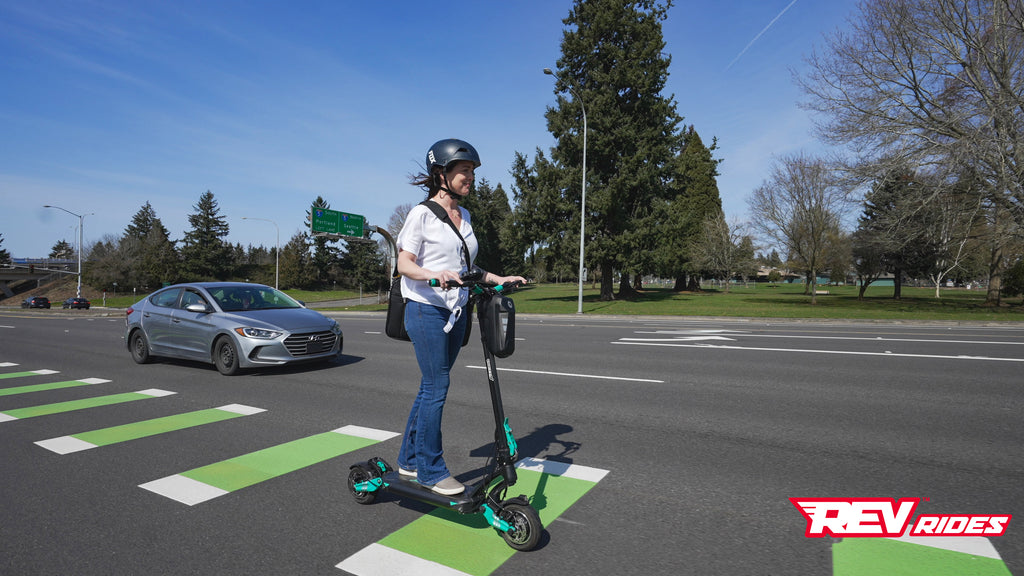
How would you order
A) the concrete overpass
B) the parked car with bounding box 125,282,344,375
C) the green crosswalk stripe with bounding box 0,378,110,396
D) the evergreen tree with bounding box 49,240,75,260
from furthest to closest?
1. the evergreen tree with bounding box 49,240,75,260
2. the concrete overpass
3. the parked car with bounding box 125,282,344,375
4. the green crosswalk stripe with bounding box 0,378,110,396

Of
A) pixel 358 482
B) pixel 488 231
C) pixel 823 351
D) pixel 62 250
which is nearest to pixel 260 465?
pixel 358 482

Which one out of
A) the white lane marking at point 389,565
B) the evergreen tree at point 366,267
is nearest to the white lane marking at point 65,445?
the white lane marking at point 389,565

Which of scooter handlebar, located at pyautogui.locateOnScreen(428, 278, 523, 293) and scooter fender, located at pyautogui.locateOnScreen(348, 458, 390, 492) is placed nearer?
scooter handlebar, located at pyautogui.locateOnScreen(428, 278, 523, 293)

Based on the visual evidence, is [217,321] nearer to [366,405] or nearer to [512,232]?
[366,405]

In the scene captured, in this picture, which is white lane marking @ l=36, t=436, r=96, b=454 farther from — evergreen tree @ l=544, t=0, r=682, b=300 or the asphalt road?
evergreen tree @ l=544, t=0, r=682, b=300

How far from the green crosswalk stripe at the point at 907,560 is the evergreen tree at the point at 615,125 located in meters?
28.2

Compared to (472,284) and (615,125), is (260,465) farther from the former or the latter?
(615,125)

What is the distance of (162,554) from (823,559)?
3.24 metres

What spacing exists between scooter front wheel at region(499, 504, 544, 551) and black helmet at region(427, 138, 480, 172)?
5.94 ft

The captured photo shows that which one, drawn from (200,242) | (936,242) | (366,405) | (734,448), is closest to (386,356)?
(366,405)

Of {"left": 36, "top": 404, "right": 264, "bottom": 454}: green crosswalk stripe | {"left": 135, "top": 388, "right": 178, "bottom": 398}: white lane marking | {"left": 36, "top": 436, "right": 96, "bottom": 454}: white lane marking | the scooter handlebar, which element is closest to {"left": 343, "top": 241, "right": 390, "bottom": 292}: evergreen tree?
{"left": 135, "top": 388, "right": 178, "bottom": 398}: white lane marking

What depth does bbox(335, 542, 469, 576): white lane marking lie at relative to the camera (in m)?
2.51

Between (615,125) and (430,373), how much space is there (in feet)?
103

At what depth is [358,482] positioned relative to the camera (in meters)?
3.29
